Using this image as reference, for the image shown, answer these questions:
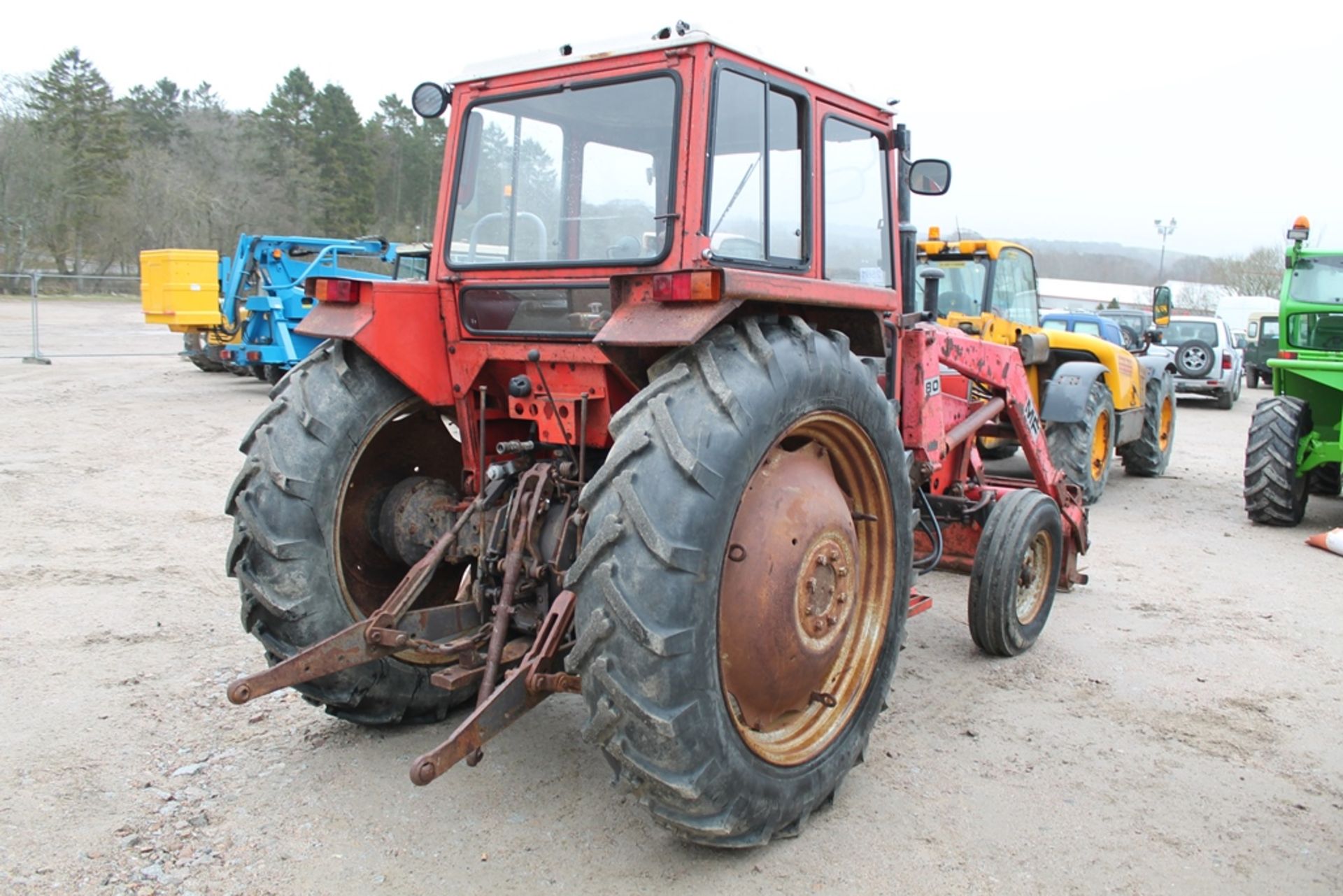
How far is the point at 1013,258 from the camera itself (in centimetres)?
977

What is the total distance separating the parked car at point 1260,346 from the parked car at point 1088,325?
879 cm

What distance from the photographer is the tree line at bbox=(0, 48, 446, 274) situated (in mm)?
35062

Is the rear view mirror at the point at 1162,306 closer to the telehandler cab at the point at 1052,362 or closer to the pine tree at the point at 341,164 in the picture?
the telehandler cab at the point at 1052,362

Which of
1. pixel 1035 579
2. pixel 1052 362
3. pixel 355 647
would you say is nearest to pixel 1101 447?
pixel 1052 362

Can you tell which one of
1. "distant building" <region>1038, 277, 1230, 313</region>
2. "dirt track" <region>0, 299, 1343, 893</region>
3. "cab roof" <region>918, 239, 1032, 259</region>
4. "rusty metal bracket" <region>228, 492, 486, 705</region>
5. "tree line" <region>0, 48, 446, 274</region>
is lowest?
"dirt track" <region>0, 299, 1343, 893</region>

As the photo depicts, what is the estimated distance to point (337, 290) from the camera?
149 inches

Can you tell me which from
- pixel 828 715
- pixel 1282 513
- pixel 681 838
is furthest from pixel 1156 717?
pixel 1282 513

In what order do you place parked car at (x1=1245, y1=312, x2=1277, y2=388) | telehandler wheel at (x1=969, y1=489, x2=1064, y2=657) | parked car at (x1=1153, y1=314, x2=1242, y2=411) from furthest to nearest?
parked car at (x1=1245, y1=312, x2=1277, y2=388)
parked car at (x1=1153, y1=314, x2=1242, y2=411)
telehandler wheel at (x1=969, y1=489, x2=1064, y2=657)

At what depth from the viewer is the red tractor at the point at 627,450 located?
116 inches

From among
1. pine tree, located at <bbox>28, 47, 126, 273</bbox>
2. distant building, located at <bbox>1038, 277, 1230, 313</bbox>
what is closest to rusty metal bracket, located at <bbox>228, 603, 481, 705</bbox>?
pine tree, located at <bbox>28, 47, 126, 273</bbox>

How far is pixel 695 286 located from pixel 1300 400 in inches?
316

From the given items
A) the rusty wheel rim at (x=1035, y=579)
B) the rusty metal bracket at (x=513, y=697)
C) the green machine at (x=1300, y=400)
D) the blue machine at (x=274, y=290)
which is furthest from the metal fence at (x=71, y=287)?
the rusty metal bracket at (x=513, y=697)

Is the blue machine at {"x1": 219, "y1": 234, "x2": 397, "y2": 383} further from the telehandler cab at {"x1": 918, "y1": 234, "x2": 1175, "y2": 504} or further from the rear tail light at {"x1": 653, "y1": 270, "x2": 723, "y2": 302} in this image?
the rear tail light at {"x1": 653, "y1": 270, "x2": 723, "y2": 302}

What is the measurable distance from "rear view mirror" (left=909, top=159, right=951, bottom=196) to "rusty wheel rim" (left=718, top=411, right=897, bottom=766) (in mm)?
1470
